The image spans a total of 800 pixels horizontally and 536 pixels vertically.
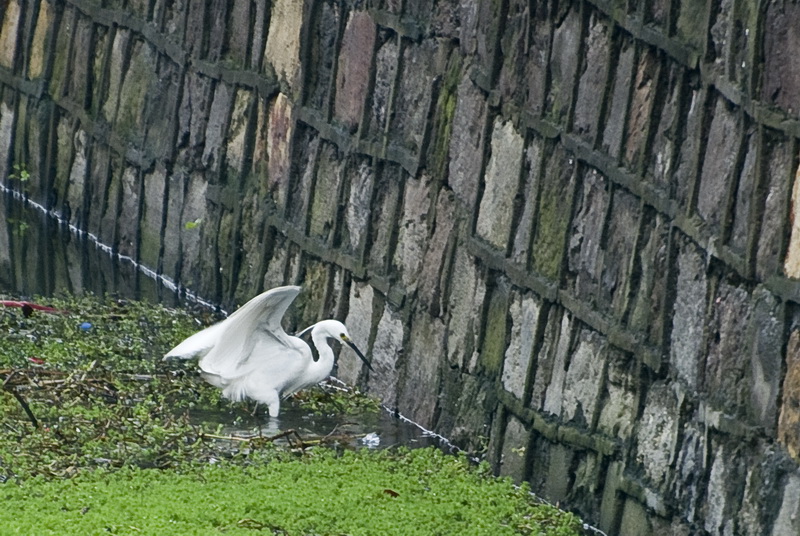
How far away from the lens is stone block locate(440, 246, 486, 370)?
386 inches

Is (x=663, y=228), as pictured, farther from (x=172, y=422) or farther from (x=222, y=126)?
(x=222, y=126)

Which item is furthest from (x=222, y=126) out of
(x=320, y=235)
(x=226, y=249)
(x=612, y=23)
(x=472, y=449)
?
(x=612, y=23)

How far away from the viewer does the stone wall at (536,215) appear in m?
7.11

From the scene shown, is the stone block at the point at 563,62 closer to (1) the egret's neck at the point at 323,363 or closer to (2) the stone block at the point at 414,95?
(2) the stone block at the point at 414,95

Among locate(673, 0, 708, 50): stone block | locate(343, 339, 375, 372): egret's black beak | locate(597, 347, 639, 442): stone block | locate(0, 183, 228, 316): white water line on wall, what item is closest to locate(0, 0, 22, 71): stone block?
locate(0, 183, 228, 316): white water line on wall

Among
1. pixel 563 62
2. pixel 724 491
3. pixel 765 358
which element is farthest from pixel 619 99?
pixel 724 491

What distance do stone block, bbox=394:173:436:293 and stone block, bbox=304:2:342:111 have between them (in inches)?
53.8

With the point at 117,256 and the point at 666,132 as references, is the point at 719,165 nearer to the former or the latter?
the point at 666,132

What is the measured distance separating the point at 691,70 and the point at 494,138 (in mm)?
2091

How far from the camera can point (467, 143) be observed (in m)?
10.0

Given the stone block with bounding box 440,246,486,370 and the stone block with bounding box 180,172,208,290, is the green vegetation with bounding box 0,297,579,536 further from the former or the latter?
the stone block with bounding box 180,172,208,290

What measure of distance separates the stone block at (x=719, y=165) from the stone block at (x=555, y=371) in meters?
1.39

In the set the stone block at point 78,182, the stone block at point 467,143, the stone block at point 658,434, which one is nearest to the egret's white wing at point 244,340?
the stone block at point 467,143

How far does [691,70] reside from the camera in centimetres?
773
